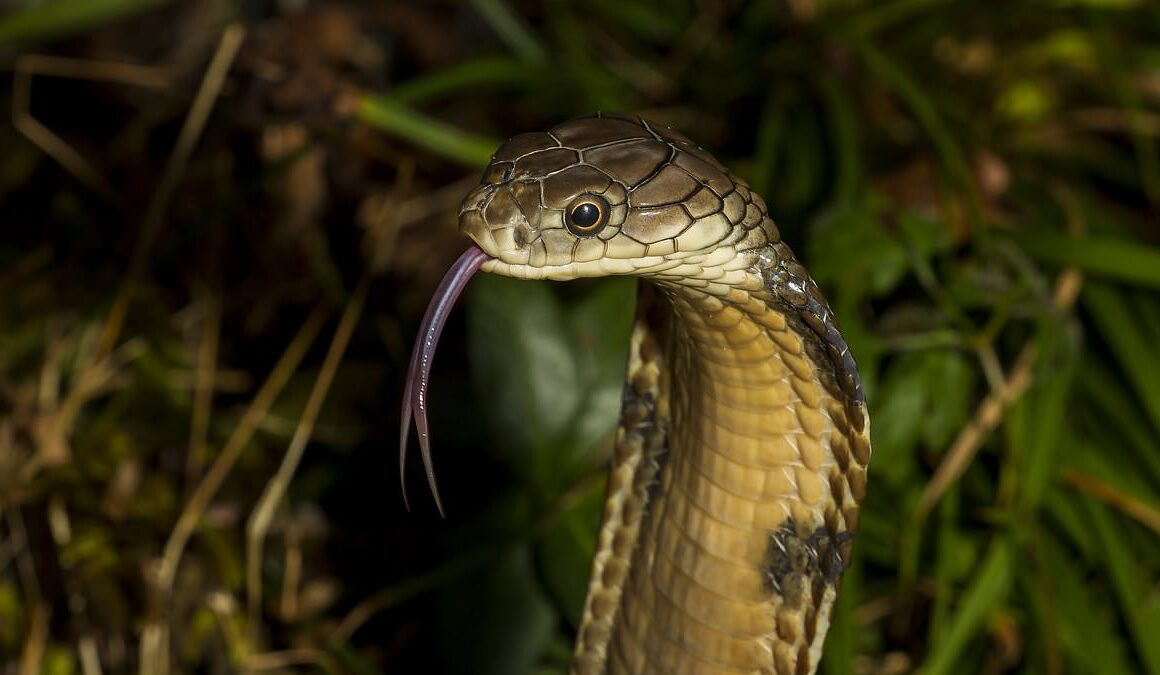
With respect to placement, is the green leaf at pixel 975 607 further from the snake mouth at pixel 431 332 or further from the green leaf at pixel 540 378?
the snake mouth at pixel 431 332

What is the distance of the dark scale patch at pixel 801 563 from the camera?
1.28 m

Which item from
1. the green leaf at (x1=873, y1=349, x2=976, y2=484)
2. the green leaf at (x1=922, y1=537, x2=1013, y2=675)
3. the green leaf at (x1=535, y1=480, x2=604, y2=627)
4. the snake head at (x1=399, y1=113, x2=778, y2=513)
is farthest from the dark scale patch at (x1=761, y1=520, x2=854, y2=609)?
the green leaf at (x1=873, y1=349, x2=976, y2=484)

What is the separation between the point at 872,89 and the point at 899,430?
1.19 metres

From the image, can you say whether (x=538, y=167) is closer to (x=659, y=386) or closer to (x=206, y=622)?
(x=659, y=386)

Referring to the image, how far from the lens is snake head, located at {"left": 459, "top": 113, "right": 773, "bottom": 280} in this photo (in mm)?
1125

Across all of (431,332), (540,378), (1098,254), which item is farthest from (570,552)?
(1098,254)

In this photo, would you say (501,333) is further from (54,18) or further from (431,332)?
(54,18)

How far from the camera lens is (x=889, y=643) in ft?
7.61

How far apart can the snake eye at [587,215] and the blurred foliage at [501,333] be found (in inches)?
36.4

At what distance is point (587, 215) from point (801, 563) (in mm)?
430

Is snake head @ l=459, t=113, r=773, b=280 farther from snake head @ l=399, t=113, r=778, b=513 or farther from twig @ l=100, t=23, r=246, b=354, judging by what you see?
twig @ l=100, t=23, r=246, b=354

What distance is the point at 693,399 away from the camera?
1.33 m

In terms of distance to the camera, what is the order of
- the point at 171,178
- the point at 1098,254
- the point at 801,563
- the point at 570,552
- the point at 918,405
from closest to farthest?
the point at 801,563 < the point at 570,552 < the point at 918,405 < the point at 1098,254 < the point at 171,178

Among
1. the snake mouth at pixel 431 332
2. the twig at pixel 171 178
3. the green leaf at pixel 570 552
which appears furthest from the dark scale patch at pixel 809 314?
the twig at pixel 171 178
